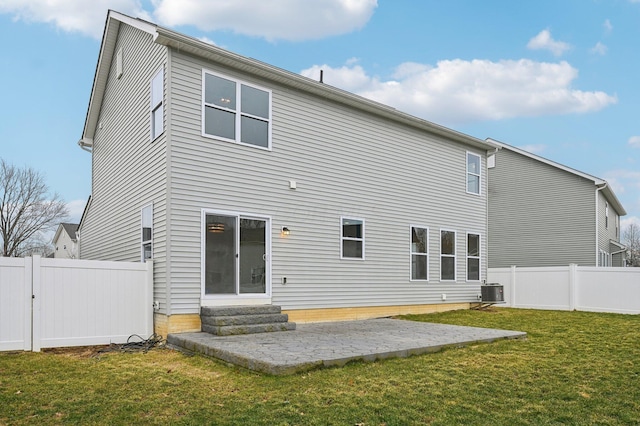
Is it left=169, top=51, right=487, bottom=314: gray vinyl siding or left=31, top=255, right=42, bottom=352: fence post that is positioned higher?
left=169, top=51, right=487, bottom=314: gray vinyl siding

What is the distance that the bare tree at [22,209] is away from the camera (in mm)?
32594

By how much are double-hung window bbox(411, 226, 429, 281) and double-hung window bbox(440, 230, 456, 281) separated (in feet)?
2.17

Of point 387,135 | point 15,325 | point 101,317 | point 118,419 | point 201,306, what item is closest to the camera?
point 118,419

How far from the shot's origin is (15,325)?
7199 millimetres

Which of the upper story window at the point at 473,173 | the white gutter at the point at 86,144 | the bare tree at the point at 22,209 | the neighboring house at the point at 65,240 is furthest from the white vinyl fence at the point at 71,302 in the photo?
the bare tree at the point at 22,209

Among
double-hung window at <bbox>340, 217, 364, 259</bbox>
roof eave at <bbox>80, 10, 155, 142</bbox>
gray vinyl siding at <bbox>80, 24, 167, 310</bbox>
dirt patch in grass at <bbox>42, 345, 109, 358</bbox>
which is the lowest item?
dirt patch in grass at <bbox>42, 345, 109, 358</bbox>

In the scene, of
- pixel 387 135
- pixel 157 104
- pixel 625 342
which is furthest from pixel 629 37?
pixel 157 104

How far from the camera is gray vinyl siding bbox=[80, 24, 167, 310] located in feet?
29.1

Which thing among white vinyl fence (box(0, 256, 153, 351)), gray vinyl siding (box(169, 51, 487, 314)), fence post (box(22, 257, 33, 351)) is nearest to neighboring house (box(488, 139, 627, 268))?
A: gray vinyl siding (box(169, 51, 487, 314))

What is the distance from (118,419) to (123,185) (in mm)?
7967

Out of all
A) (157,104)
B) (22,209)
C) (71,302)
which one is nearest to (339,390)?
(71,302)

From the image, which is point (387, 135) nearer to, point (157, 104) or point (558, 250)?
point (157, 104)

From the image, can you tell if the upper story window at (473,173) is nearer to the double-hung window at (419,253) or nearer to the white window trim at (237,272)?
the double-hung window at (419,253)

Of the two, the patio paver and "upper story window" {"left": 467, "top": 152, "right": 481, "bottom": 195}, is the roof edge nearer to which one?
"upper story window" {"left": 467, "top": 152, "right": 481, "bottom": 195}
